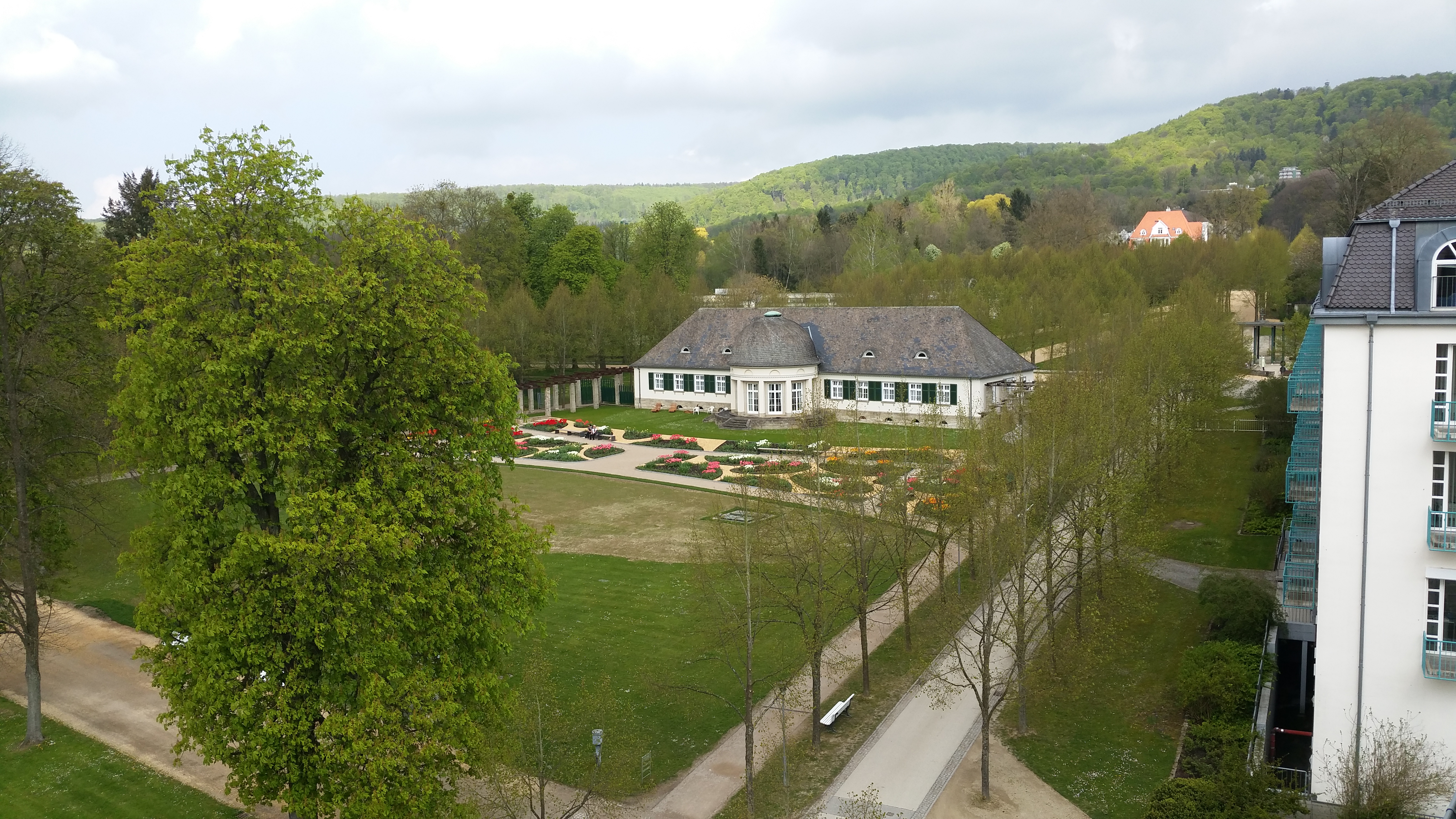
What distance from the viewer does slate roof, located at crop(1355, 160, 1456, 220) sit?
16.8m

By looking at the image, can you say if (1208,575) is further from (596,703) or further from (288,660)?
(288,660)

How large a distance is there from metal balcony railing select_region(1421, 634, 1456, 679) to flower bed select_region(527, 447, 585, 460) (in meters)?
37.6

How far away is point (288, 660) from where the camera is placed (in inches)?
595

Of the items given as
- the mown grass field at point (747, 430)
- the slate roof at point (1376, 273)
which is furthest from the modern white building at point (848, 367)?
the slate roof at point (1376, 273)

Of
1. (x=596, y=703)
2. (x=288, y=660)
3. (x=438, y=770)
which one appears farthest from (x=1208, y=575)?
(x=288, y=660)

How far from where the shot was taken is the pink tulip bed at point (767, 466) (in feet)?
85.1

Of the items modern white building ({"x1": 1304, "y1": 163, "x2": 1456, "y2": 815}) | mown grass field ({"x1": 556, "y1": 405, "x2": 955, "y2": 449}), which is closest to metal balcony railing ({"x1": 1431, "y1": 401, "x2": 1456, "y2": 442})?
modern white building ({"x1": 1304, "y1": 163, "x2": 1456, "y2": 815})

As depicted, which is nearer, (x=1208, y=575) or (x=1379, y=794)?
(x=1379, y=794)

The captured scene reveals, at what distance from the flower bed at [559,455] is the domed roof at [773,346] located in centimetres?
1210

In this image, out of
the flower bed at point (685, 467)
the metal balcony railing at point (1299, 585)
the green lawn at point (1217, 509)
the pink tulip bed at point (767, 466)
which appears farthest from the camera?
the flower bed at point (685, 467)

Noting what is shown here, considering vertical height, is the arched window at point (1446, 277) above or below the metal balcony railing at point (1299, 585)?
above

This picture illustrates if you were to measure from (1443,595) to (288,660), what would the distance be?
60.2ft

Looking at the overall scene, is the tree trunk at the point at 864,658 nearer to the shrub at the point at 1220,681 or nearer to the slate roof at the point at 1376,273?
the shrub at the point at 1220,681

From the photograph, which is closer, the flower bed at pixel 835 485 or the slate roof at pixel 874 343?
the flower bed at pixel 835 485
